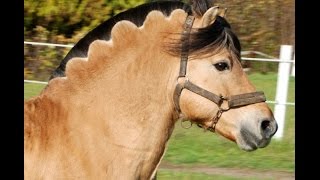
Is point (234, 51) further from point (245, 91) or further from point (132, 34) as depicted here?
point (132, 34)

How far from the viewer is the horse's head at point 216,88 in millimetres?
3373

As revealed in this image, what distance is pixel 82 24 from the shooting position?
1120 cm

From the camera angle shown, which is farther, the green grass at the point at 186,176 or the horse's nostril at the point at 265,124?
the green grass at the point at 186,176

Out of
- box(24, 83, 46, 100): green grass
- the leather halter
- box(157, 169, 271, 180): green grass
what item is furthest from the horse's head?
box(24, 83, 46, 100): green grass

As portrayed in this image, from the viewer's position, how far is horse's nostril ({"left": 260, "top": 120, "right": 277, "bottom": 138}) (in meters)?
3.33

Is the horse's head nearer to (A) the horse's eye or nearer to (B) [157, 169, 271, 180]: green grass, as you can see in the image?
(A) the horse's eye

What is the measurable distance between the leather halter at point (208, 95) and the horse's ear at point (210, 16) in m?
0.07

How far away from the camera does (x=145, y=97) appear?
3449 mm

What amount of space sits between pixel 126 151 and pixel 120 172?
114 millimetres

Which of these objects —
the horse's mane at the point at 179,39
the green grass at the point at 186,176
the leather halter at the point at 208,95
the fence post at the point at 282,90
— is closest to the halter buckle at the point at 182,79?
the leather halter at the point at 208,95

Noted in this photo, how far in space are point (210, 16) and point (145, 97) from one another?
537 mm

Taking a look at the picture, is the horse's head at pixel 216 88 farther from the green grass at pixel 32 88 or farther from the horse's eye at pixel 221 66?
the green grass at pixel 32 88
